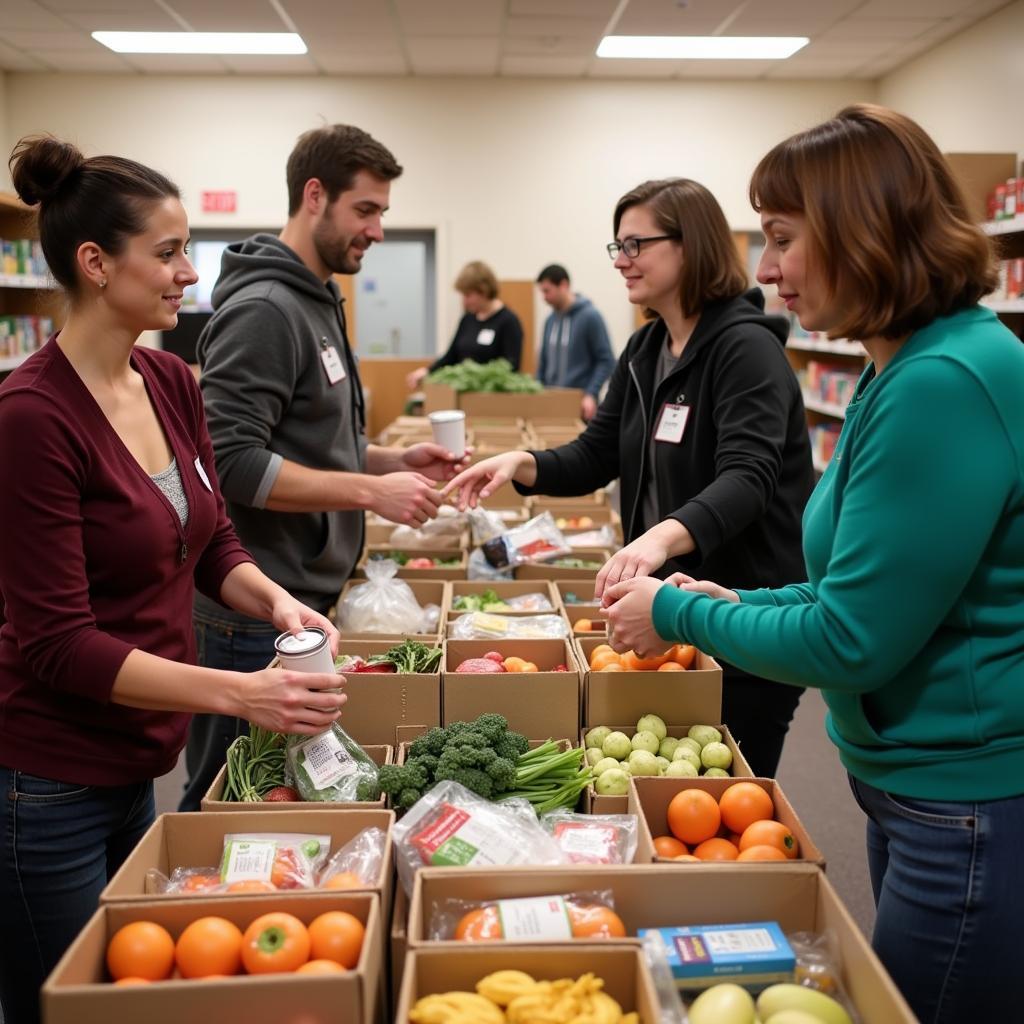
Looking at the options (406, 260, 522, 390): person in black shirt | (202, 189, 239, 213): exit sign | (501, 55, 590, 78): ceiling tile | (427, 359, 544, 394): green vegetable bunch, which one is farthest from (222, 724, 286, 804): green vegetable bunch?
(202, 189, 239, 213): exit sign

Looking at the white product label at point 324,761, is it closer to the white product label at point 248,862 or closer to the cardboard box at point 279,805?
the cardboard box at point 279,805

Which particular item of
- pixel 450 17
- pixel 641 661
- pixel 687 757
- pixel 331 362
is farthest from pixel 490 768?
pixel 450 17

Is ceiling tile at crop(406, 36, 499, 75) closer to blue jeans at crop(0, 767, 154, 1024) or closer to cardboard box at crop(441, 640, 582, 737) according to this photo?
cardboard box at crop(441, 640, 582, 737)

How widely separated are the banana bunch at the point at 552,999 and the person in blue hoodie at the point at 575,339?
603cm

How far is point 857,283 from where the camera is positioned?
1208mm

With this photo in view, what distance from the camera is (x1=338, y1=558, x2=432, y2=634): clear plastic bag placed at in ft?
7.78

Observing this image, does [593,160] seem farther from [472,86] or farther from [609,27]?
[609,27]

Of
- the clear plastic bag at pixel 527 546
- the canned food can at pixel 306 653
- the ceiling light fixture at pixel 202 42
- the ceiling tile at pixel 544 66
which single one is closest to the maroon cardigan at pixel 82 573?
the canned food can at pixel 306 653

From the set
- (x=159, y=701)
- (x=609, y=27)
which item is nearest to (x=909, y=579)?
(x=159, y=701)

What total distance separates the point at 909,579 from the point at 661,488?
3.80 ft

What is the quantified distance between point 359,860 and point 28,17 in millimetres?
7420

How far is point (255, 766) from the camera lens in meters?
1.64

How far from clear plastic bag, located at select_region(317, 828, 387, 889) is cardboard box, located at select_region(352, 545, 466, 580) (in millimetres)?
1367

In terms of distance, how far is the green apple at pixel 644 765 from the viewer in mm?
1700
